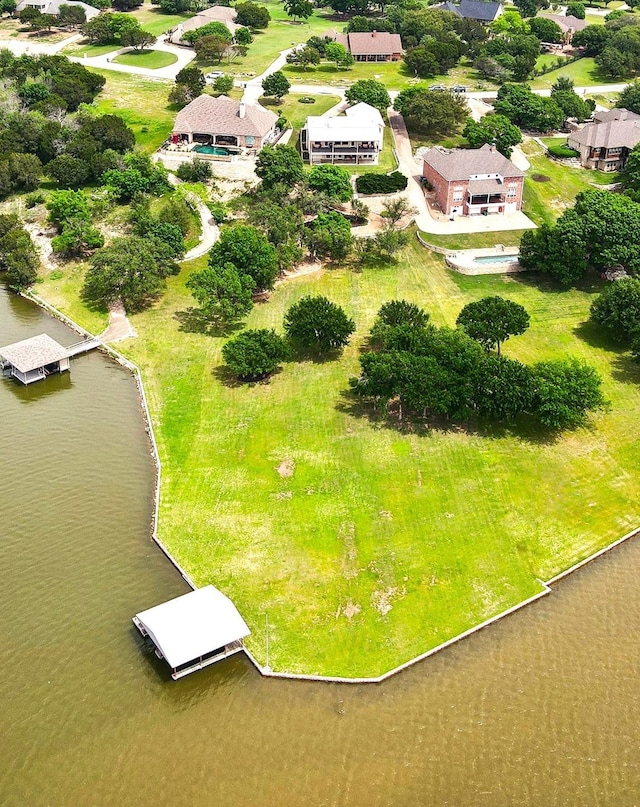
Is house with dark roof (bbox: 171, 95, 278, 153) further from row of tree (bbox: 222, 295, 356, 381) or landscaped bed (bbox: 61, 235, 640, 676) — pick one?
row of tree (bbox: 222, 295, 356, 381)

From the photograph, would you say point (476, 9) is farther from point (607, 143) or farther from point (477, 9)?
point (607, 143)

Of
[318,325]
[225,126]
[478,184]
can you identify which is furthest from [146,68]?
[318,325]

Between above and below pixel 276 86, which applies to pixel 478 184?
below

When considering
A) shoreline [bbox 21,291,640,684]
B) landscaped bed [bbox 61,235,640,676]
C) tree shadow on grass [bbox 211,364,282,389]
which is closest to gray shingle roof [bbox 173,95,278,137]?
landscaped bed [bbox 61,235,640,676]

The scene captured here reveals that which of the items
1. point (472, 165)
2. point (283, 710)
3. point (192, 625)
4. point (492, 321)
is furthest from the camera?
point (472, 165)

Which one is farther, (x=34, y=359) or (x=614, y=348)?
(x=614, y=348)

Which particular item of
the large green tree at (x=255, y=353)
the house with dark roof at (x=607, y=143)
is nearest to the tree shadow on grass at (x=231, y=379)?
the large green tree at (x=255, y=353)

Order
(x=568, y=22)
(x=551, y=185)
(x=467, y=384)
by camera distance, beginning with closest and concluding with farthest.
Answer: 1. (x=467, y=384)
2. (x=551, y=185)
3. (x=568, y=22)
